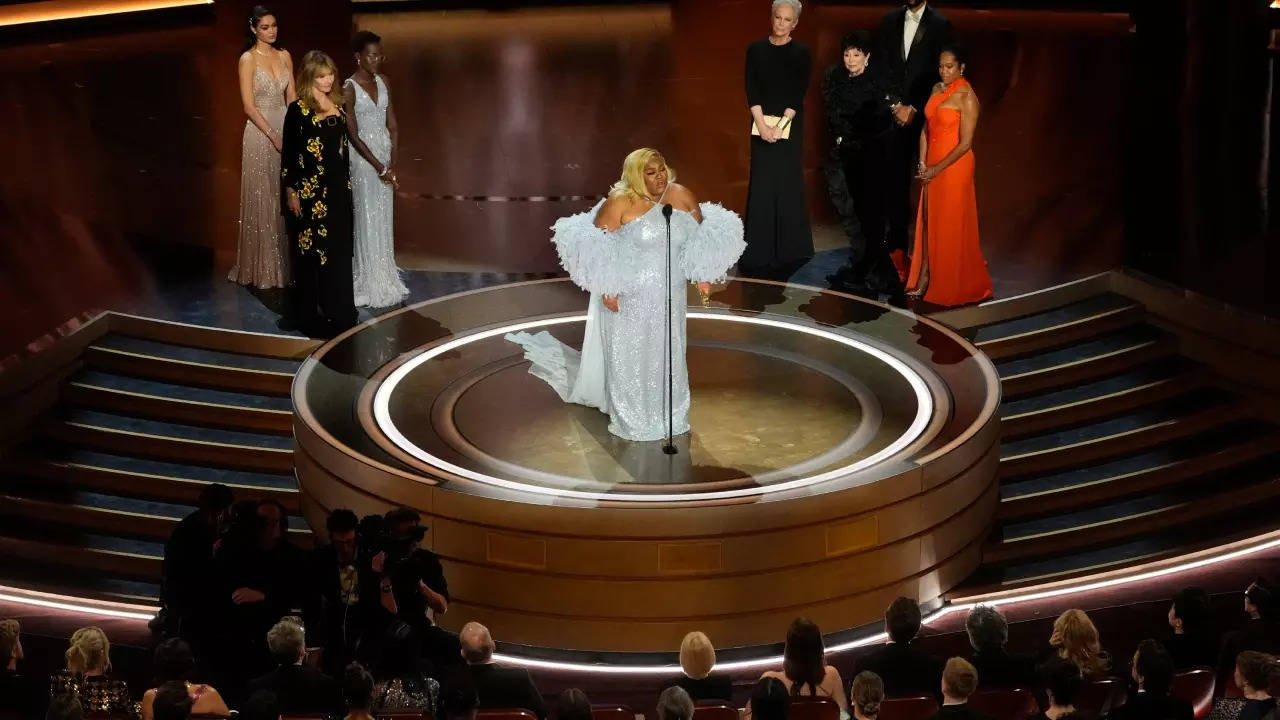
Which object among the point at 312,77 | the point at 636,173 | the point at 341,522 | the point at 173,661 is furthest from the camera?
the point at 312,77

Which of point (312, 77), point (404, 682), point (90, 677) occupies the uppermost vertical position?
point (312, 77)

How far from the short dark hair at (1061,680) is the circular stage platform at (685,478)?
1.99 meters

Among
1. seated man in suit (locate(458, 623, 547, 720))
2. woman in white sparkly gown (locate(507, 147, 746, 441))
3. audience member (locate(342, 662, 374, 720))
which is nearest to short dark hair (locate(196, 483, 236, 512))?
seated man in suit (locate(458, 623, 547, 720))

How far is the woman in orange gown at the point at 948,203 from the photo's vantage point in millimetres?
9219

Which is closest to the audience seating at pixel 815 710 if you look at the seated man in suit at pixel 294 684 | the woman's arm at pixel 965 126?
the seated man in suit at pixel 294 684

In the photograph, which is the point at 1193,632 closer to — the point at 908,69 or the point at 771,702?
the point at 771,702

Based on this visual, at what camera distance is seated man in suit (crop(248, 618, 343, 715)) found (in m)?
5.61

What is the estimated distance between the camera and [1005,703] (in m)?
5.48

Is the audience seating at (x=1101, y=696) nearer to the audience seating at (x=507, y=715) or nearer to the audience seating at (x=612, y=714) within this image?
the audience seating at (x=612, y=714)

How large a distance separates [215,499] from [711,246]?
256cm

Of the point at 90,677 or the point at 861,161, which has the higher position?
the point at 861,161

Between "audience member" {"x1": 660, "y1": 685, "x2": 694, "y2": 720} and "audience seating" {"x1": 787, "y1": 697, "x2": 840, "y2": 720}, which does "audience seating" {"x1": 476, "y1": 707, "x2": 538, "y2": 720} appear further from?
"audience seating" {"x1": 787, "y1": 697, "x2": 840, "y2": 720}

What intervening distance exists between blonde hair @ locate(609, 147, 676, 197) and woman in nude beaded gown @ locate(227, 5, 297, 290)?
8.40 ft

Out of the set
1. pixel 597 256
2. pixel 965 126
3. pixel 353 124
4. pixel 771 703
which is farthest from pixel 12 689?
pixel 965 126
